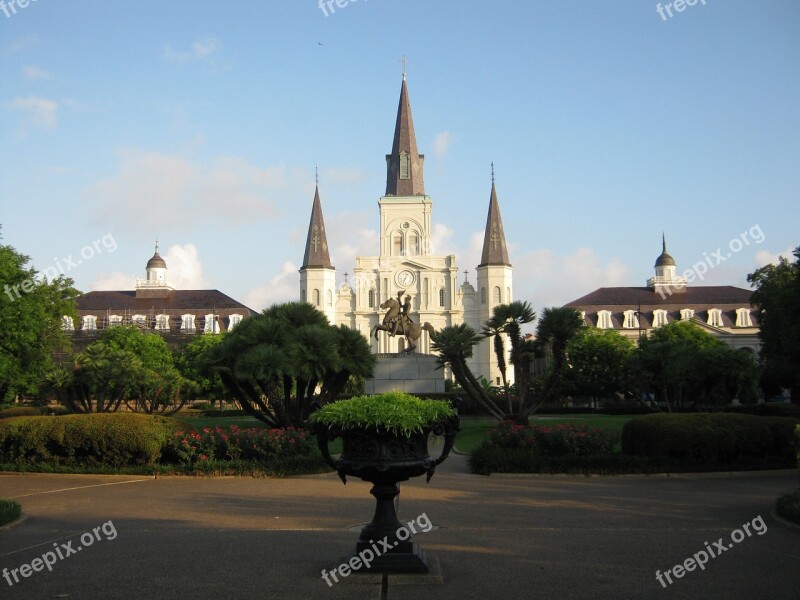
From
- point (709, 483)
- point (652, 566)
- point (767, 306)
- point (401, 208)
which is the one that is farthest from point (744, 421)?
point (401, 208)

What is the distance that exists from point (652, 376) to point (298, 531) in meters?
38.3

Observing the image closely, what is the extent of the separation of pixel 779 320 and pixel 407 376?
26146mm

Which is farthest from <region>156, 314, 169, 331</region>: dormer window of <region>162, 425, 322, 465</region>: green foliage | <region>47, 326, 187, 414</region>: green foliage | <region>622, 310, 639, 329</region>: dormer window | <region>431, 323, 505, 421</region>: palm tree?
<region>162, 425, 322, 465</region>: green foliage

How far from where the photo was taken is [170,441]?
745 inches

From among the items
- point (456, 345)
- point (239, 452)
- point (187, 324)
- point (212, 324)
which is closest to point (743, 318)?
point (212, 324)

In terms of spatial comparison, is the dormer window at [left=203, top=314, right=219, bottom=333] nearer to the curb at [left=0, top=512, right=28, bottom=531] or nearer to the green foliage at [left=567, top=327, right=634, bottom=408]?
the green foliage at [left=567, top=327, right=634, bottom=408]

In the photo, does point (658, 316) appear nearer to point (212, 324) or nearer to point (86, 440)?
point (212, 324)

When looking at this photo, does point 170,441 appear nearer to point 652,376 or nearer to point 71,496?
point 71,496

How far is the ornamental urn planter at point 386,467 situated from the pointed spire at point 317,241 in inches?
3504

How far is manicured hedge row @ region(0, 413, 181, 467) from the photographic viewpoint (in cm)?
1853

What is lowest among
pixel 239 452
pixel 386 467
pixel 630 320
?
pixel 239 452

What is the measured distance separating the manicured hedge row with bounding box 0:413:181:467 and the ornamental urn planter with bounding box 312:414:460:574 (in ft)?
36.6

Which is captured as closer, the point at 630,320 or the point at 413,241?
the point at 630,320

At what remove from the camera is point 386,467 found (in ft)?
27.8
